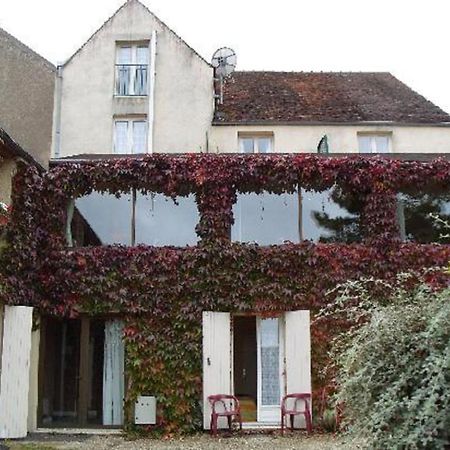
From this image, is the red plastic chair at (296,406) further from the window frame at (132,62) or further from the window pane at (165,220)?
the window frame at (132,62)

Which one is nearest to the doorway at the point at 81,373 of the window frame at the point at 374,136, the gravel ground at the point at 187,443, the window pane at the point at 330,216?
the gravel ground at the point at 187,443

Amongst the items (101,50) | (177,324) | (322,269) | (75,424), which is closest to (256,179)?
(322,269)

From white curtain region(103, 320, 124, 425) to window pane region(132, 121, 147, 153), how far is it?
22.5 feet

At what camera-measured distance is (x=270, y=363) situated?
1320 cm

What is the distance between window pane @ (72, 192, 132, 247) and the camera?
13914 millimetres

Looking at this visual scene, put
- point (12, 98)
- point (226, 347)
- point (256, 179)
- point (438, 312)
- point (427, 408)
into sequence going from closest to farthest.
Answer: point (427, 408) < point (438, 312) < point (226, 347) < point (256, 179) < point (12, 98)

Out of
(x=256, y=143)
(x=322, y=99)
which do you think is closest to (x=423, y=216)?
(x=256, y=143)

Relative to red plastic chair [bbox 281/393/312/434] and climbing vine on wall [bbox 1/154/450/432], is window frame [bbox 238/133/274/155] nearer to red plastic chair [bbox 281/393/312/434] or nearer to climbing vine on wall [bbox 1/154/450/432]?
climbing vine on wall [bbox 1/154/450/432]

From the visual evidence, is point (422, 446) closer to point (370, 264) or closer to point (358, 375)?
point (358, 375)

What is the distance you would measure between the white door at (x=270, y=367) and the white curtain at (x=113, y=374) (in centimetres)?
281

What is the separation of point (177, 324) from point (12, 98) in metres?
9.01

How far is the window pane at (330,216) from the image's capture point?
1391 cm

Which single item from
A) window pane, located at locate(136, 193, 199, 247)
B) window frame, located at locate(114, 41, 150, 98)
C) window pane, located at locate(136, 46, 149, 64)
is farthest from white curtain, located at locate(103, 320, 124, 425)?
window pane, located at locate(136, 46, 149, 64)

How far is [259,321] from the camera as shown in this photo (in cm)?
1346
